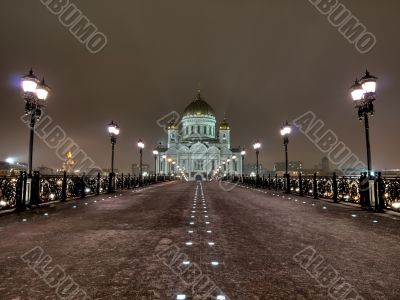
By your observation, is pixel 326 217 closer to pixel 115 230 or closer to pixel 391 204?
pixel 391 204

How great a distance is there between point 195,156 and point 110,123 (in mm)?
86959

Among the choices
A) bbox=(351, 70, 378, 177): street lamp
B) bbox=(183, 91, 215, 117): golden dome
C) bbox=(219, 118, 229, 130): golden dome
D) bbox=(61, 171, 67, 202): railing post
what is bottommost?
bbox=(61, 171, 67, 202): railing post

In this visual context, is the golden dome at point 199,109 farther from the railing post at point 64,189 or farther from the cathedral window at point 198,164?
the railing post at point 64,189

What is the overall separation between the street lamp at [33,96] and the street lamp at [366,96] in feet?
44.2

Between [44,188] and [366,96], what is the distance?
1462 centimetres

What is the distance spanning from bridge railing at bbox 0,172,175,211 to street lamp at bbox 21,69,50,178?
0.69 metres

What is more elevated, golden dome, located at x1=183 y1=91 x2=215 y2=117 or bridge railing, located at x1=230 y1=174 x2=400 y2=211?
golden dome, located at x1=183 y1=91 x2=215 y2=117

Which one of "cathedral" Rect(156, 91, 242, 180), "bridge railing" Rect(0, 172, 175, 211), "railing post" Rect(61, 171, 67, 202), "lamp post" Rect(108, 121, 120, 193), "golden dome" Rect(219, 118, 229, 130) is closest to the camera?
"bridge railing" Rect(0, 172, 175, 211)

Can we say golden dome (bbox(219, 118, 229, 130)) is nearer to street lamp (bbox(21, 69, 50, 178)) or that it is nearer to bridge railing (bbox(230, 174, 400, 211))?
bridge railing (bbox(230, 174, 400, 211))

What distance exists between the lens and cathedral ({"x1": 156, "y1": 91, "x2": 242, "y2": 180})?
109 m

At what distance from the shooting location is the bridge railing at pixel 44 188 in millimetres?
11619

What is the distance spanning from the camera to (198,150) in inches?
4306

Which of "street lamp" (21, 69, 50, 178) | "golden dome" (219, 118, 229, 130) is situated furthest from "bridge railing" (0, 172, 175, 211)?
"golden dome" (219, 118, 229, 130)

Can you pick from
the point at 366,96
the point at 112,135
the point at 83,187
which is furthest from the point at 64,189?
the point at 366,96
